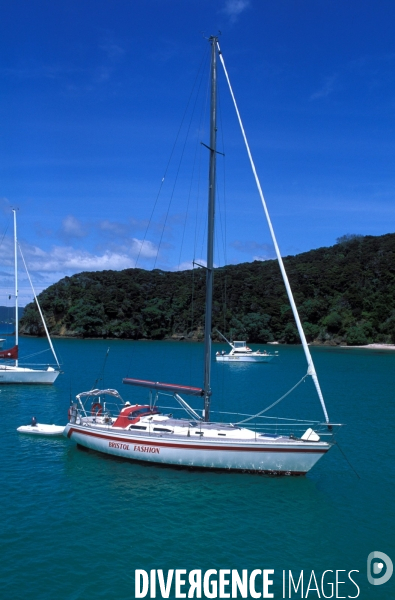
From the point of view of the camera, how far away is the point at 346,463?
23125mm

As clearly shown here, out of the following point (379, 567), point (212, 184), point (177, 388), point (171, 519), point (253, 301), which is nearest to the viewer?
point (379, 567)

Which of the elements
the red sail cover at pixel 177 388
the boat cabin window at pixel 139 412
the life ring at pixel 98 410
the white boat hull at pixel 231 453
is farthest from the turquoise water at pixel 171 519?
the red sail cover at pixel 177 388

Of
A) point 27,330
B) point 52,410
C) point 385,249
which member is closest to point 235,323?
point 385,249

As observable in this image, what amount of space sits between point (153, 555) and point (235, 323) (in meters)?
110

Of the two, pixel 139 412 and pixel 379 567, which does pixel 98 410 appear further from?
pixel 379 567

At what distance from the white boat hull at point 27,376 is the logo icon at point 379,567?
3414 centimetres

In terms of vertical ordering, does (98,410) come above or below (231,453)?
above

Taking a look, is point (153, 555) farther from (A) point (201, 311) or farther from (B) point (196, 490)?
(A) point (201, 311)

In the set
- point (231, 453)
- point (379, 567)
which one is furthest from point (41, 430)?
point (379, 567)

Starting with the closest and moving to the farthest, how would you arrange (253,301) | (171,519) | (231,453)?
(171,519), (231,453), (253,301)

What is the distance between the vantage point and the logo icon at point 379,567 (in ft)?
44.0

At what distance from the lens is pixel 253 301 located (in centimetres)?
13225

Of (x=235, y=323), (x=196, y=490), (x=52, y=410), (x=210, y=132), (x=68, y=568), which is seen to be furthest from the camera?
(x=235, y=323)

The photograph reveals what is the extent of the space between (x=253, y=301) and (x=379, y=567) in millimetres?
118893
